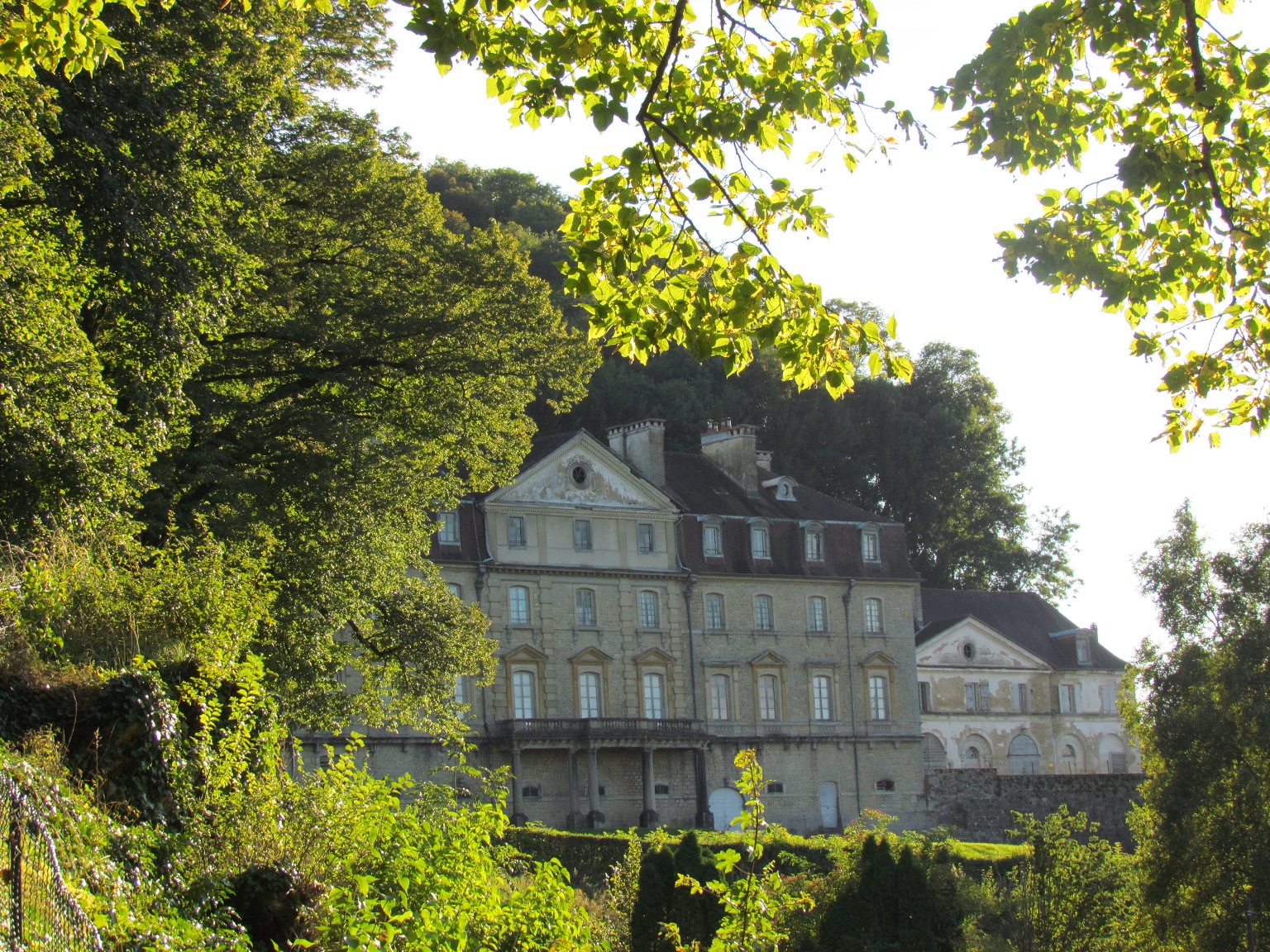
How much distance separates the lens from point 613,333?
24.7ft

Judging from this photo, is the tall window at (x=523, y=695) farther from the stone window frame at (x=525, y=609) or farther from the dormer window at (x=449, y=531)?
the dormer window at (x=449, y=531)

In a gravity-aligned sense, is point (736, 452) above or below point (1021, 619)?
above

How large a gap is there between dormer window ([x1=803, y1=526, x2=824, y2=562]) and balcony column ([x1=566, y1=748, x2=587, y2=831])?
9.93m

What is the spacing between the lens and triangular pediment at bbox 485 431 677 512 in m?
40.1

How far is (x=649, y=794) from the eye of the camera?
1553 inches

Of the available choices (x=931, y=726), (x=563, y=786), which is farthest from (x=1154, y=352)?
(x=931, y=726)

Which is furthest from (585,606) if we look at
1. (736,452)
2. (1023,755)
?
(1023,755)

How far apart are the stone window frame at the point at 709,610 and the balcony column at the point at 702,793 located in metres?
3.73

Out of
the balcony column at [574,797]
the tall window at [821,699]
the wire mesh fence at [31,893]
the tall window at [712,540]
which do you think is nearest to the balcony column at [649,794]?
the balcony column at [574,797]

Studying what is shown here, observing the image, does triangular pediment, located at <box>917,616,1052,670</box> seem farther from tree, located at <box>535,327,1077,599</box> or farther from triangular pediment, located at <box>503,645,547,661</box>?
triangular pediment, located at <box>503,645,547,661</box>

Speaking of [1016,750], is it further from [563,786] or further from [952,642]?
[563,786]

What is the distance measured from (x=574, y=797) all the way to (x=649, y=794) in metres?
2.08

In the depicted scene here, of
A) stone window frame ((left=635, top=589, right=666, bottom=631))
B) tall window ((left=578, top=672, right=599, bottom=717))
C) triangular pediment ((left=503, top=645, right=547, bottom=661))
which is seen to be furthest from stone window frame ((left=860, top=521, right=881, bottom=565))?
triangular pediment ((left=503, top=645, right=547, bottom=661))

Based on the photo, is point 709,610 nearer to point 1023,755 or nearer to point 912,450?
point 1023,755
